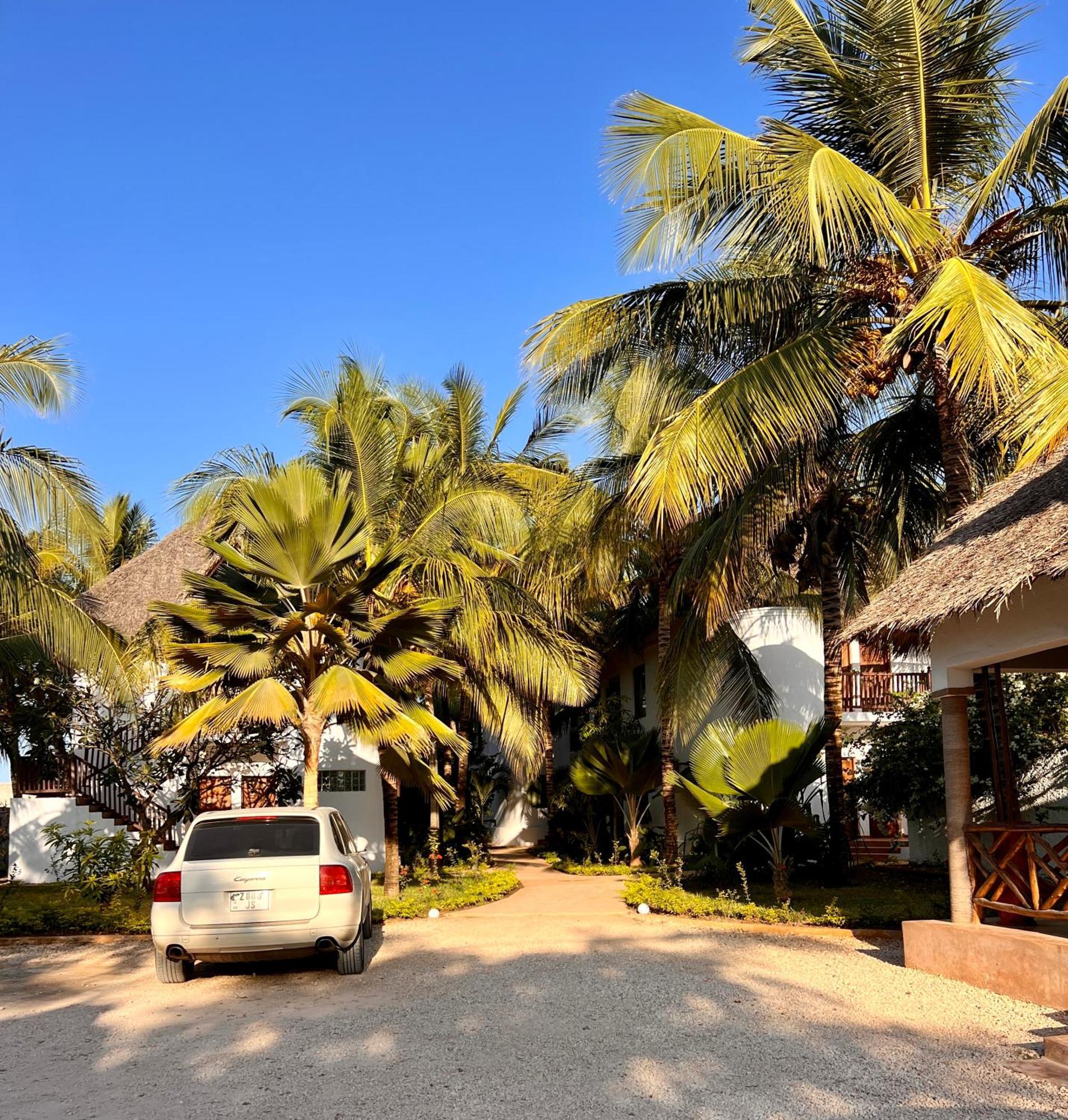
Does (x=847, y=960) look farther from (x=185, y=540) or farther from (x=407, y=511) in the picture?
(x=185, y=540)

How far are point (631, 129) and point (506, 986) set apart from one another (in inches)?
357

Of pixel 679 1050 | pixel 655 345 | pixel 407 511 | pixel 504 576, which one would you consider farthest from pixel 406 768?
pixel 679 1050

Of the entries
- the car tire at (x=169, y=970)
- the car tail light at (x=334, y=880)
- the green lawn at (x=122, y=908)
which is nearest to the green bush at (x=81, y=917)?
the green lawn at (x=122, y=908)

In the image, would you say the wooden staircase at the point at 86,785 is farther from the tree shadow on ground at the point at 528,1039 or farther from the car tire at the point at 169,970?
the car tire at the point at 169,970

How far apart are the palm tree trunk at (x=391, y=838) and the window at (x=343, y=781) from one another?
18.1ft

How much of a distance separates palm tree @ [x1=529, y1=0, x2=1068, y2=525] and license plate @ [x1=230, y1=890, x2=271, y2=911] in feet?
18.1

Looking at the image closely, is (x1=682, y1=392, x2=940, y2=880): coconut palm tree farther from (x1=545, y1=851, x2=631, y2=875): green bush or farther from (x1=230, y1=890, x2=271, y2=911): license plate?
(x1=230, y1=890, x2=271, y2=911): license plate

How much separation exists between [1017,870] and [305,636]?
868 cm

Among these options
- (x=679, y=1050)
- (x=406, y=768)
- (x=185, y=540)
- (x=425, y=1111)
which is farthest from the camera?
(x=185, y=540)

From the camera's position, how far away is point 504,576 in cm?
2016

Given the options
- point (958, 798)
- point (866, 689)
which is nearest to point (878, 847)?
point (866, 689)

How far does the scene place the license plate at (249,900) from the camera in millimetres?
9562

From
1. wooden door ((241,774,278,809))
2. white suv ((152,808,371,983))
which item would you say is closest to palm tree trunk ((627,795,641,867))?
wooden door ((241,774,278,809))

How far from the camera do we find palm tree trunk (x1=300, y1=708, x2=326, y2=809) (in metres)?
13.9
